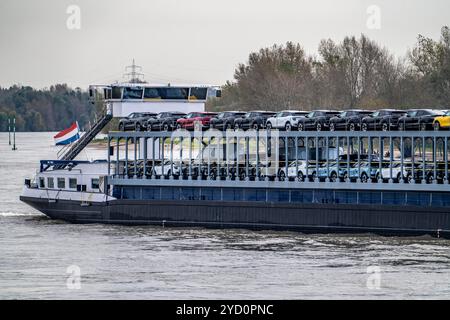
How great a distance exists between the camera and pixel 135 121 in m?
82.6

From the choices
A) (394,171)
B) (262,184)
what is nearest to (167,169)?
(262,184)

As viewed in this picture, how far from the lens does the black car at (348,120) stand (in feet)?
245

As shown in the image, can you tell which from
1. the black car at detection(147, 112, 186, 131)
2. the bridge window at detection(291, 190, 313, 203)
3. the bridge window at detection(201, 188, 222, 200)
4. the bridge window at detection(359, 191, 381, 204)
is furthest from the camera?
the black car at detection(147, 112, 186, 131)

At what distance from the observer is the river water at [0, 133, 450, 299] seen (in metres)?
55.1

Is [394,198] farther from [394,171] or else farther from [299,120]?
[299,120]

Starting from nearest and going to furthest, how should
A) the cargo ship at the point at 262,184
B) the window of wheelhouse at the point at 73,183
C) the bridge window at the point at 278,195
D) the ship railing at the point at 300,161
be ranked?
the cargo ship at the point at 262,184 < the ship railing at the point at 300,161 < the bridge window at the point at 278,195 < the window of wheelhouse at the point at 73,183

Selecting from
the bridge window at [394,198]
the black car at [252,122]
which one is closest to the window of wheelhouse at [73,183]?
the black car at [252,122]

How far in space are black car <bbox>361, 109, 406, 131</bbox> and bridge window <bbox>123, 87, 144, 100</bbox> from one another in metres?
18.5

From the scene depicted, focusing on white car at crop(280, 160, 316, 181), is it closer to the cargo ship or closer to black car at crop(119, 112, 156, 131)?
the cargo ship

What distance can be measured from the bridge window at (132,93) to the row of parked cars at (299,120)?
328cm

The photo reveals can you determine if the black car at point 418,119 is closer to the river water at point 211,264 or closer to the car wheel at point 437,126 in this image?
the car wheel at point 437,126

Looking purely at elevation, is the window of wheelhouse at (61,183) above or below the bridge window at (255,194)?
above

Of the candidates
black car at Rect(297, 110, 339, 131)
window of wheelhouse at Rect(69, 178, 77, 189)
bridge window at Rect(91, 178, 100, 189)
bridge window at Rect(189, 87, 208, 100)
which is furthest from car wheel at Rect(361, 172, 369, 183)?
bridge window at Rect(189, 87, 208, 100)
